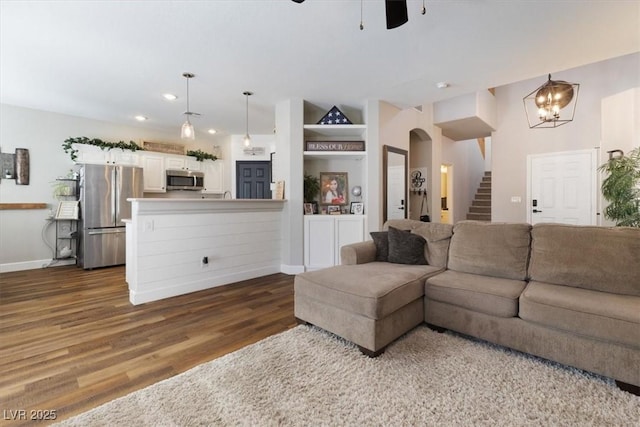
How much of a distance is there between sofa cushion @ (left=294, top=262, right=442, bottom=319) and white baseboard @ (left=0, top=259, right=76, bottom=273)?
4.88 metres

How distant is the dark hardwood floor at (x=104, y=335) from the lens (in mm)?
1670

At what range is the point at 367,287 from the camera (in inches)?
80.7

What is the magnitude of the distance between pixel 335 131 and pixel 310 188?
97 cm

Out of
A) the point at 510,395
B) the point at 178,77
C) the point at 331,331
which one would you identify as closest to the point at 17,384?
the point at 331,331

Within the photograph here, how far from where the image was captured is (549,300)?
6.09ft

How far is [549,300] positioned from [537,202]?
4.89 m

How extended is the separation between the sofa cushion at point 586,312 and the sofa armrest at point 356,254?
4.25 ft

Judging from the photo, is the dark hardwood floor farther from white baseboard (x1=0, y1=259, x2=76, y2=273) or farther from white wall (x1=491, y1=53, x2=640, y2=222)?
white wall (x1=491, y1=53, x2=640, y2=222)

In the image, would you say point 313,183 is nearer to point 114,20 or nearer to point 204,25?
point 204,25

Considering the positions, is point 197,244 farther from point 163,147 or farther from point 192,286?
point 163,147

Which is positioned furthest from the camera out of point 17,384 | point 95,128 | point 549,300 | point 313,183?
point 95,128

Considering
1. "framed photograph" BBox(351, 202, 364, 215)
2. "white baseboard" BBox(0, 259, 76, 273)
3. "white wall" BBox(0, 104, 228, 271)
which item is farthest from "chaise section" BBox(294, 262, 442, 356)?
"white wall" BBox(0, 104, 228, 271)

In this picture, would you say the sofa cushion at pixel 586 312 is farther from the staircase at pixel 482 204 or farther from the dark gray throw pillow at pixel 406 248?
the staircase at pixel 482 204

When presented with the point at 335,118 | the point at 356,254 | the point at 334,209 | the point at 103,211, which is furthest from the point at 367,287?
the point at 103,211
